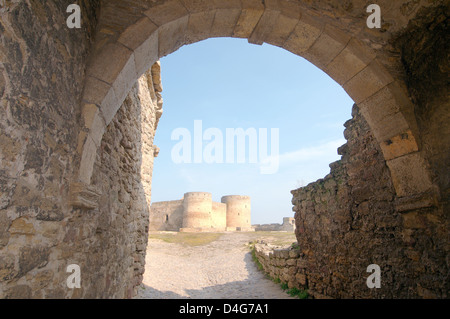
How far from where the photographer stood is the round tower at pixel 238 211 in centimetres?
2570

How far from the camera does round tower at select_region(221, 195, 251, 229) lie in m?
25.7

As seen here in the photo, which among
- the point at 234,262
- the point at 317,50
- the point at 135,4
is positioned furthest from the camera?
the point at 234,262

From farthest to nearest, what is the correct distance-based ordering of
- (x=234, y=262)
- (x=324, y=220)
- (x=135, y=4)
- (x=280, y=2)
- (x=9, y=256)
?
1. (x=234, y=262)
2. (x=324, y=220)
3. (x=280, y=2)
4. (x=135, y=4)
5. (x=9, y=256)

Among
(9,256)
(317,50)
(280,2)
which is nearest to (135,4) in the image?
(280,2)

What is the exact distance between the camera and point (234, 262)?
959 cm

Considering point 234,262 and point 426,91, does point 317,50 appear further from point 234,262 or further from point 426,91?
point 234,262

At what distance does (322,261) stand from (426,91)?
9.99 ft

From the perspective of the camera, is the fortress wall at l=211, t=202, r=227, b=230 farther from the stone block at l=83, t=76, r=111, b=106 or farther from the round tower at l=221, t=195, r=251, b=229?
the stone block at l=83, t=76, r=111, b=106

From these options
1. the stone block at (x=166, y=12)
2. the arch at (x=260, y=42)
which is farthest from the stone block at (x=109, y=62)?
Result: the stone block at (x=166, y=12)

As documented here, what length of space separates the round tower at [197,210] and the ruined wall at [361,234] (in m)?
18.3

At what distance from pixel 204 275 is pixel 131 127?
225 inches

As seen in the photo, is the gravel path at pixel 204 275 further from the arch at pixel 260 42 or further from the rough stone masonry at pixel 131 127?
the arch at pixel 260 42

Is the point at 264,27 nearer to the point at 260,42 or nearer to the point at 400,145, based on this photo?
the point at 260,42

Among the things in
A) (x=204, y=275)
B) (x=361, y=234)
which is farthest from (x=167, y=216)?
(x=361, y=234)
